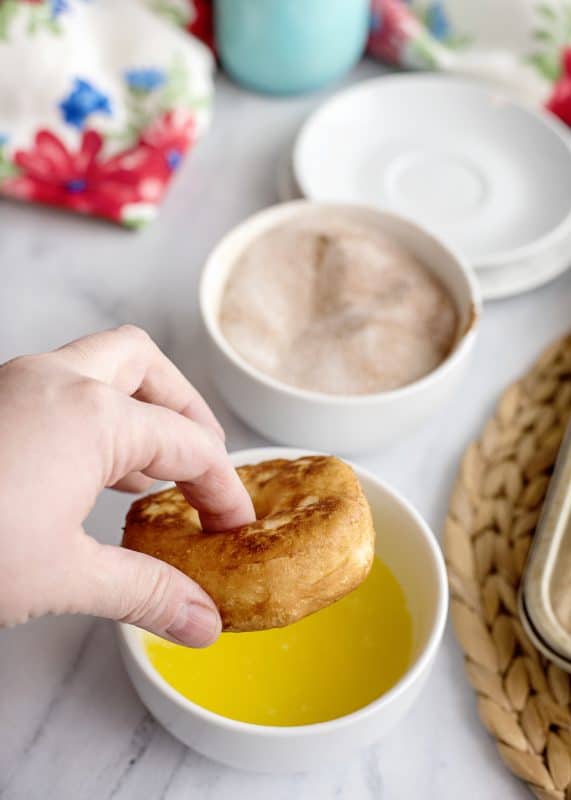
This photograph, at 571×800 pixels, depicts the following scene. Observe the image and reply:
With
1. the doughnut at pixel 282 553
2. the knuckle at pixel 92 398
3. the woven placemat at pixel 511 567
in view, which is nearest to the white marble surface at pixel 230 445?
the woven placemat at pixel 511 567

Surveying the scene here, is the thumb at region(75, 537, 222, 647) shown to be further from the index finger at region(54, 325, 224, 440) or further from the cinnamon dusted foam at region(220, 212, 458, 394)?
the cinnamon dusted foam at region(220, 212, 458, 394)

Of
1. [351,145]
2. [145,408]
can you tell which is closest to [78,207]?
[351,145]

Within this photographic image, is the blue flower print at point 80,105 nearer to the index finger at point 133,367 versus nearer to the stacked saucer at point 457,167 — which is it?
the stacked saucer at point 457,167

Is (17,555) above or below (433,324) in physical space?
above

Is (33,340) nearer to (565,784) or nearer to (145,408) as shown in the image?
(145,408)

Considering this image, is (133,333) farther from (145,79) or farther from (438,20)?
(438,20)

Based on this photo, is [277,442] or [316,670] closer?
[316,670]
